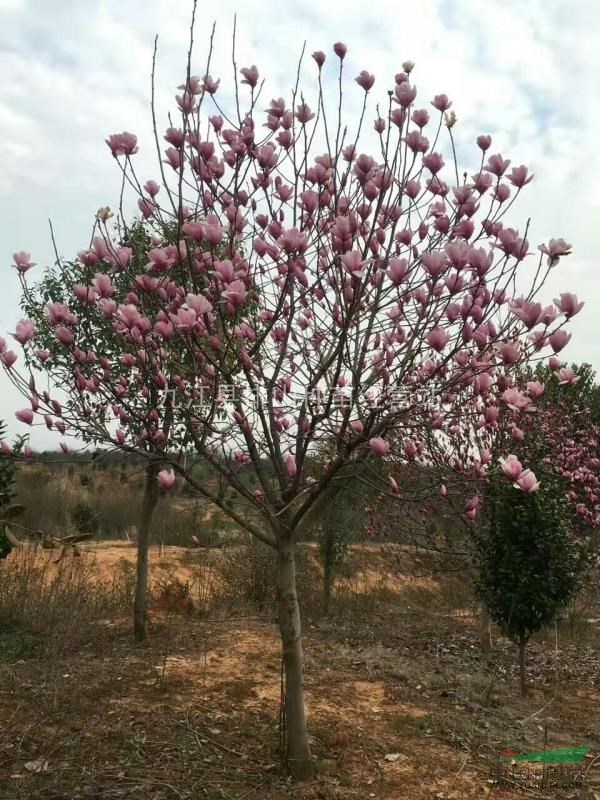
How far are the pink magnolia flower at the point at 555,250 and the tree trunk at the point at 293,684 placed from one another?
7.29 feet

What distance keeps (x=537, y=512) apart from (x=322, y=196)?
4.74 meters

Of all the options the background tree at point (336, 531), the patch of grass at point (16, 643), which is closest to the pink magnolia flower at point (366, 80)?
the patch of grass at point (16, 643)

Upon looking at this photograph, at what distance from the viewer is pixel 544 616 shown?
267 inches

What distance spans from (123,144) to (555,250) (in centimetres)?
221

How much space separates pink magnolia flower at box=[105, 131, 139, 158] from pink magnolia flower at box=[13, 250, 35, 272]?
2.43 feet

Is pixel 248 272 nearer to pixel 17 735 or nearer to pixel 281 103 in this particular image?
pixel 281 103

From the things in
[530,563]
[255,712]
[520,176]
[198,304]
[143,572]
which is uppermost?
[520,176]

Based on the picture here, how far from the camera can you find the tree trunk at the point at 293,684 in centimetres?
367

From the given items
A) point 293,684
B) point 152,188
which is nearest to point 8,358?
point 152,188

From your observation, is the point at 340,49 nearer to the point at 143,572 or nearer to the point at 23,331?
the point at 23,331

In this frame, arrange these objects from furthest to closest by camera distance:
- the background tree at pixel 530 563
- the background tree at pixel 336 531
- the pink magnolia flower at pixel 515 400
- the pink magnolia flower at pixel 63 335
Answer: the background tree at pixel 336 531 < the background tree at pixel 530 563 < the pink magnolia flower at pixel 63 335 < the pink magnolia flower at pixel 515 400

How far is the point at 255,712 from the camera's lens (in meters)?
5.02

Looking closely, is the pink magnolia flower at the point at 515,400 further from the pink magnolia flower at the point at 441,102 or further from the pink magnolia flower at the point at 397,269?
the pink magnolia flower at the point at 441,102

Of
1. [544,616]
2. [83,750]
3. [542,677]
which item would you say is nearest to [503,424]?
[544,616]
